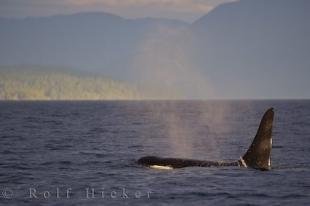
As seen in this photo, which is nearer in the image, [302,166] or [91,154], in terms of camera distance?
[302,166]

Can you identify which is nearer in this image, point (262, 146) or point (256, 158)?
point (262, 146)

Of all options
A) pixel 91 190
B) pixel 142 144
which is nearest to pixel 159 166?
pixel 91 190

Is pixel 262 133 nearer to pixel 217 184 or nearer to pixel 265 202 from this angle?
pixel 217 184

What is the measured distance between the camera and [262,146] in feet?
120

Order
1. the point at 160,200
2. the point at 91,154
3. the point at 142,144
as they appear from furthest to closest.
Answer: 1. the point at 142,144
2. the point at 91,154
3. the point at 160,200

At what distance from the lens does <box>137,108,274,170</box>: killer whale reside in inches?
1439

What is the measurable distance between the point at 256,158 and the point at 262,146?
1230 millimetres

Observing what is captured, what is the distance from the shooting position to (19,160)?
139 ft

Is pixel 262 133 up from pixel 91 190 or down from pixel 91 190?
up

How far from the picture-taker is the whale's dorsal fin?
120 ft

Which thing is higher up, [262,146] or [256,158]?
[262,146]

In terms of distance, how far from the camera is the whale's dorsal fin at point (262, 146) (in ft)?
120

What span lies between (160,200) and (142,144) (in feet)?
106

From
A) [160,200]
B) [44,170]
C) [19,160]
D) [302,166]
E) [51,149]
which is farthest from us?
[51,149]
